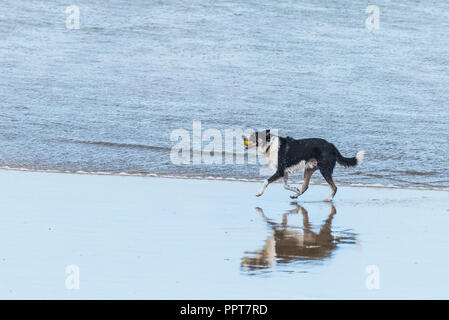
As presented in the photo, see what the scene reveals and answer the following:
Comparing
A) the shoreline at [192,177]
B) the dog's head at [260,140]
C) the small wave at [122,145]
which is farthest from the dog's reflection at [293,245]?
the small wave at [122,145]

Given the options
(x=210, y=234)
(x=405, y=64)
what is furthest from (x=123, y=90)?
(x=210, y=234)

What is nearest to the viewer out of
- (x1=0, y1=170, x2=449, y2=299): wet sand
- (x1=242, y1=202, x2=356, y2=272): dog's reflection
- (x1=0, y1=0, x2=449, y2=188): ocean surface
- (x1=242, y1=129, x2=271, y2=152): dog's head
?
(x1=0, y1=170, x2=449, y2=299): wet sand

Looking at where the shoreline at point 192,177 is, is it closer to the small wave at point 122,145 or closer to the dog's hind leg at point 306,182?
the dog's hind leg at point 306,182

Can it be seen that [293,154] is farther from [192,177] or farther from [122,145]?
[122,145]

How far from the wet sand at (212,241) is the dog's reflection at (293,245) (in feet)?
0.03

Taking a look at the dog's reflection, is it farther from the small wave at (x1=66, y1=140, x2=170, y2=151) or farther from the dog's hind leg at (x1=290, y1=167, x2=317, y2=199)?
the small wave at (x1=66, y1=140, x2=170, y2=151)

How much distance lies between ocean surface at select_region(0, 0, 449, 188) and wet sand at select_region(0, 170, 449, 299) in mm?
2202

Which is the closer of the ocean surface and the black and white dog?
the black and white dog

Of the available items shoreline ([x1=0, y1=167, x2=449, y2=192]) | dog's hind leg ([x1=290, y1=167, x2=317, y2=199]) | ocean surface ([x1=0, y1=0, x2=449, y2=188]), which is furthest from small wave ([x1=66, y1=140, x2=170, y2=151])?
dog's hind leg ([x1=290, y1=167, x2=317, y2=199])

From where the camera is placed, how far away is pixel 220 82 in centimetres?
2081

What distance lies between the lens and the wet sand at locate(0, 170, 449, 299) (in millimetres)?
5820

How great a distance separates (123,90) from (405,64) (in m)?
9.12

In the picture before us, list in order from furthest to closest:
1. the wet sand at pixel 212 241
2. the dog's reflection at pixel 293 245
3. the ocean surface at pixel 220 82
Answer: the ocean surface at pixel 220 82, the dog's reflection at pixel 293 245, the wet sand at pixel 212 241

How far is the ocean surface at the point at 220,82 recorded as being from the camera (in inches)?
562
